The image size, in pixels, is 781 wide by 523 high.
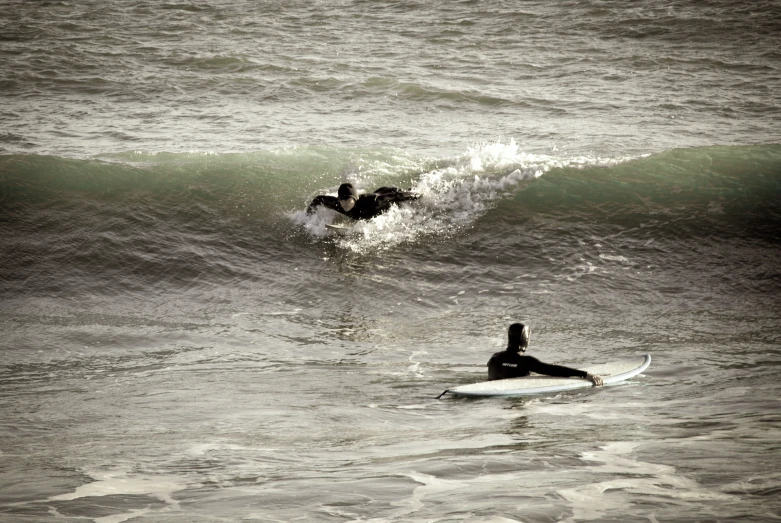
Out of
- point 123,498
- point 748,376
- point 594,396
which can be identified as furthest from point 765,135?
point 123,498

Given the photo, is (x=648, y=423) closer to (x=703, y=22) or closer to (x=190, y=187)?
(x=190, y=187)

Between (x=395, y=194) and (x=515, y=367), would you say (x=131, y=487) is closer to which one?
(x=515, y=367)

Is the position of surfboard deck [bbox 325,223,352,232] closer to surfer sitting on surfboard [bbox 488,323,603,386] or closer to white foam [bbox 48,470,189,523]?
surfer sitting on surfboard [bbox 488,323,603,386]

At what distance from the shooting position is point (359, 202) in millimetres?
14922

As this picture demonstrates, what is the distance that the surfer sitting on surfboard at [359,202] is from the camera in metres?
14.9

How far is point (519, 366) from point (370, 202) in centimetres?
682

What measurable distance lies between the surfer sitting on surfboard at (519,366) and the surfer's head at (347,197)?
6532mm

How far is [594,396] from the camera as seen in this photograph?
831 cm

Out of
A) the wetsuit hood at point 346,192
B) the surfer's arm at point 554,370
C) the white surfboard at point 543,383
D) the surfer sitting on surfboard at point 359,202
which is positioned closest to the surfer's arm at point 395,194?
the surfer sitting on surfboard at point 359,202

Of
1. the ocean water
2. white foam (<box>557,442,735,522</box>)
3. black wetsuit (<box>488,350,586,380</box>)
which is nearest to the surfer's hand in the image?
black wetsuit (<box>488,350,586,380</box>)

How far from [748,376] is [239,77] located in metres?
17.4

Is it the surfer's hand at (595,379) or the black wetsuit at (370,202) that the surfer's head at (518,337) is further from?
the black wetsuit at (370,202)

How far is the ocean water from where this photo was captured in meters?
6.25

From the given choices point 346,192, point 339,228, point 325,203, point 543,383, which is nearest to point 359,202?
point 346,192
